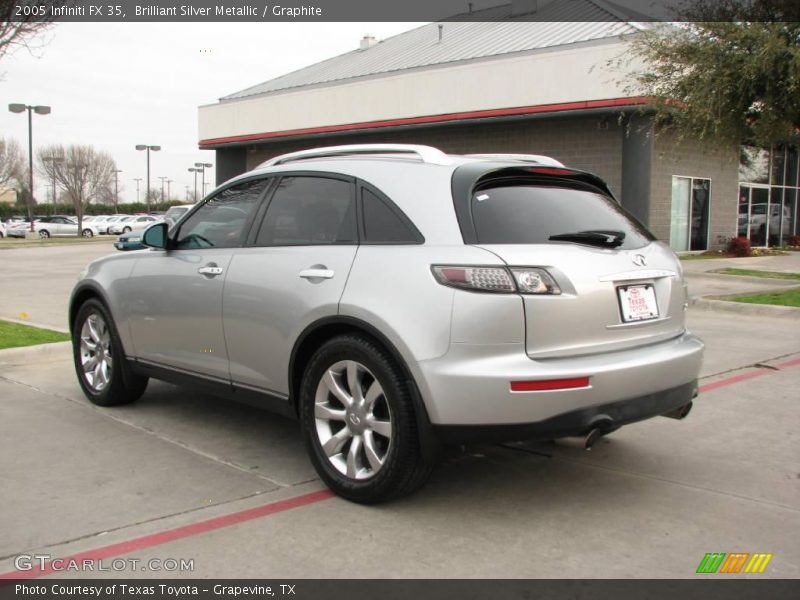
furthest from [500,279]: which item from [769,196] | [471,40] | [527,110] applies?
[769,196]

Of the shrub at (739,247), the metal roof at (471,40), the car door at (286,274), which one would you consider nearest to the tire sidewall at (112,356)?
the car door at (286,274)

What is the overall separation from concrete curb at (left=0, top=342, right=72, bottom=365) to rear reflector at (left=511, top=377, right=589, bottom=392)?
18.4ft

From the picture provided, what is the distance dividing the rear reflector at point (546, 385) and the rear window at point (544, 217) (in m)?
0.70

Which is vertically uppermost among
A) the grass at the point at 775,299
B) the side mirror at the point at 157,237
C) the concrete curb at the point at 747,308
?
the side mirror at the point at 157,237

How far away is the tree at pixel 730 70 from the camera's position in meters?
12.9

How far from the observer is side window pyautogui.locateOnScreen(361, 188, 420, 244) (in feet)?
13.0

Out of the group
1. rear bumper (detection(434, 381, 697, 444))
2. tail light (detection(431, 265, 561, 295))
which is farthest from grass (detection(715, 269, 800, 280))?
tail light (detection(431, 265, 561, 295))

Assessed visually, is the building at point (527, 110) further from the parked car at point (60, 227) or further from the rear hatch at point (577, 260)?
the parked car at point (60, 227)

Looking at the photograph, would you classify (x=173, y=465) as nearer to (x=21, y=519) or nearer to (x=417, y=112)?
(x=21, y=519)

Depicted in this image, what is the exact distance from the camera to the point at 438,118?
80.6 ft

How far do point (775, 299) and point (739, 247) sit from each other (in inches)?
490

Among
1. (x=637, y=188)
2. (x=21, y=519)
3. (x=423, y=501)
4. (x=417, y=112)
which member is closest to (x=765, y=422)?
(x=423, y=501)

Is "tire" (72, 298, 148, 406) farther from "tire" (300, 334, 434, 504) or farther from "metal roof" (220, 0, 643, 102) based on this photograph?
"metal roof" (220, 0, 643, 102)

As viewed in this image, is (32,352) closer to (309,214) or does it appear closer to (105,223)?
(309,214)
